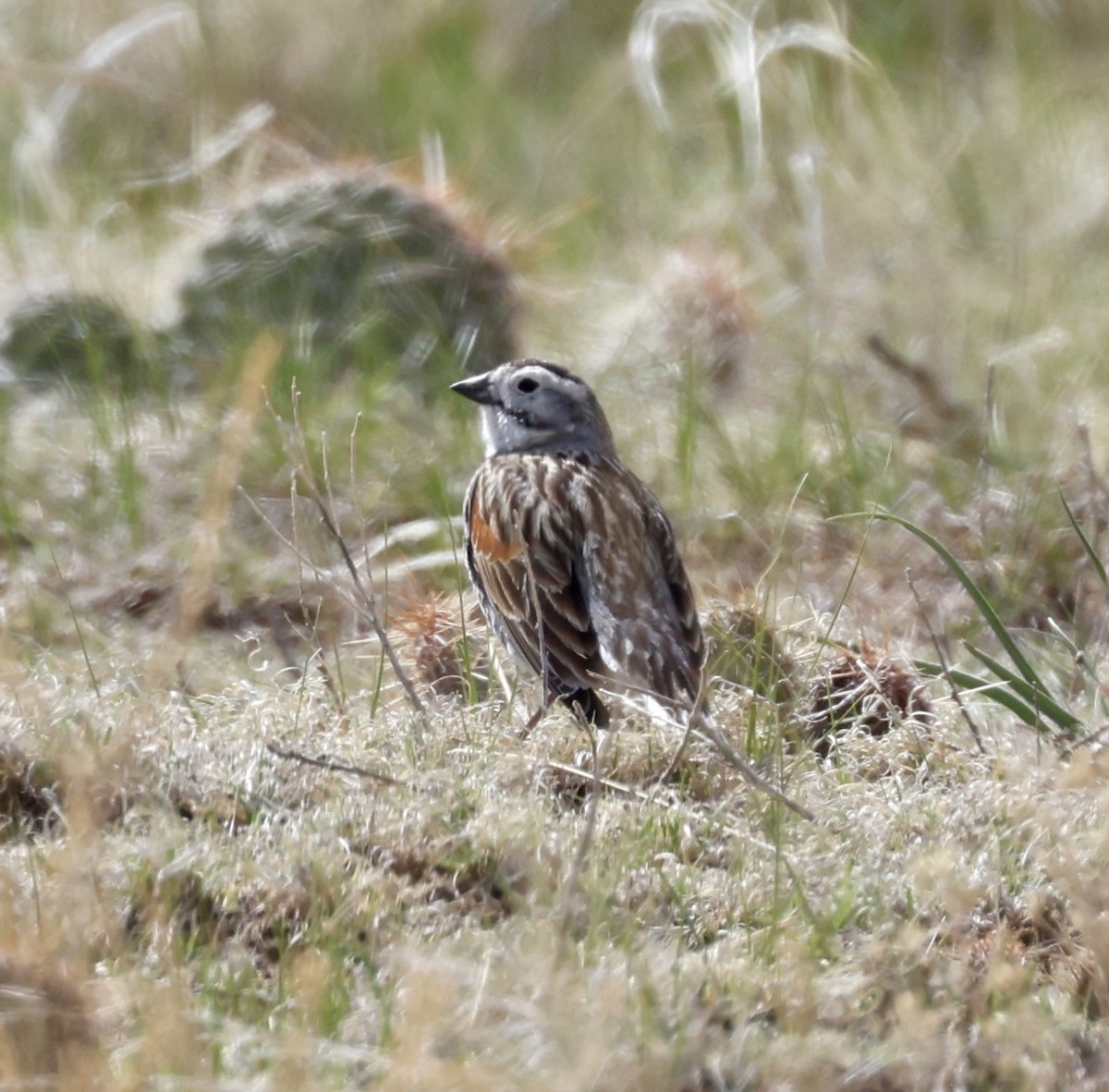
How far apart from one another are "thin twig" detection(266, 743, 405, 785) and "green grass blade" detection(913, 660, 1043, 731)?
1.12 m

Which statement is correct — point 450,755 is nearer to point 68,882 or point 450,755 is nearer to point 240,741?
point 240,741

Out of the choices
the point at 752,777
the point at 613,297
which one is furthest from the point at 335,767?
the point at 613,297

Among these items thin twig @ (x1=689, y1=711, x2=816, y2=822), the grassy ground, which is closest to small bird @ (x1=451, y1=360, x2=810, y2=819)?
the grassy ground

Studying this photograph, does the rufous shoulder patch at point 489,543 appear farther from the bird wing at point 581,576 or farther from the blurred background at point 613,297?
the blurred background at point 613,297

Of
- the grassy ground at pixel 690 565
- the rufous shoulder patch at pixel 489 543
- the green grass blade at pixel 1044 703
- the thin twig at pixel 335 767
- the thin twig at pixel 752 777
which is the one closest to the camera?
the grassy ground at pixel 690 565

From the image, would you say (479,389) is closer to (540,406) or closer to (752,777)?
(540,406)

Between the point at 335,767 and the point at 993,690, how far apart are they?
1.46m

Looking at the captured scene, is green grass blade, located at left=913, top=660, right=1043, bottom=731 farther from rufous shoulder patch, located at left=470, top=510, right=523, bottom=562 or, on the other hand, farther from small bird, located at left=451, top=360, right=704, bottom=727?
rufous shoulder patch, located at left=470, top=510, right=523, bottom=562

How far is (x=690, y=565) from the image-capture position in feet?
18.8

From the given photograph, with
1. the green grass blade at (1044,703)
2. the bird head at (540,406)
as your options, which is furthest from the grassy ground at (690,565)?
the bird head at (540,406)

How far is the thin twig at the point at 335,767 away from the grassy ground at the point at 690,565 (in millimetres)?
25

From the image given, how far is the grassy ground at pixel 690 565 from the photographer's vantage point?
286cm

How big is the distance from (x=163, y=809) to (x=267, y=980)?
0.53 m

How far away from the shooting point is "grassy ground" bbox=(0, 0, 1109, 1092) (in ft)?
9.38
